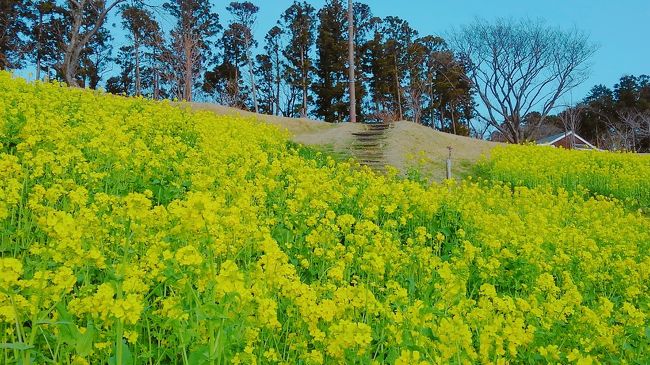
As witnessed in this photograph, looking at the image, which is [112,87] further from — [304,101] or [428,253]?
[428,253]

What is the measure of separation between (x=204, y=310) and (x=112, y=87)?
144 ft

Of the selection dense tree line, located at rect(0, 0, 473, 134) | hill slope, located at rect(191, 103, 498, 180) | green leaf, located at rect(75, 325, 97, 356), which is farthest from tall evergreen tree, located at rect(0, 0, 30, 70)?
green leaf, located at rect(75, 325, 97, 356)

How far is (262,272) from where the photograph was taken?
9.56 ft

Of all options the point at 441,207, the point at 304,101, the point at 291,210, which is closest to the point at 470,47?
the point at 304,101

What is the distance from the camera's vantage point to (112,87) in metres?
42.4

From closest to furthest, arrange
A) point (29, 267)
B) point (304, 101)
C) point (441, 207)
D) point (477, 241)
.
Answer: point (29, 267)
point (477, 241)
point (441, 207)
point (304, 101)

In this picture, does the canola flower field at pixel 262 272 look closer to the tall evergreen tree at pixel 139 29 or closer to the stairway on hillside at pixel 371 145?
the stairway on hillside at pixel 371 145

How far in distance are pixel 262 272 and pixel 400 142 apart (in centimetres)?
1382

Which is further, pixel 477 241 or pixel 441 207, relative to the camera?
pixel 441 207

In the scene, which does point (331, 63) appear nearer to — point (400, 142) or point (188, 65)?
point (188, 65)

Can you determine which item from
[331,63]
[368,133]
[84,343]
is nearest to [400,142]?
[368,133]

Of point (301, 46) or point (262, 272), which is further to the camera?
point (301, 46)

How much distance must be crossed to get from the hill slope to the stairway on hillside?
3.7 inches

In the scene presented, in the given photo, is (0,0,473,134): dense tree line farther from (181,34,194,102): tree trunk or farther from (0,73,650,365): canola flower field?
(0,73,650,365): canola flower field
